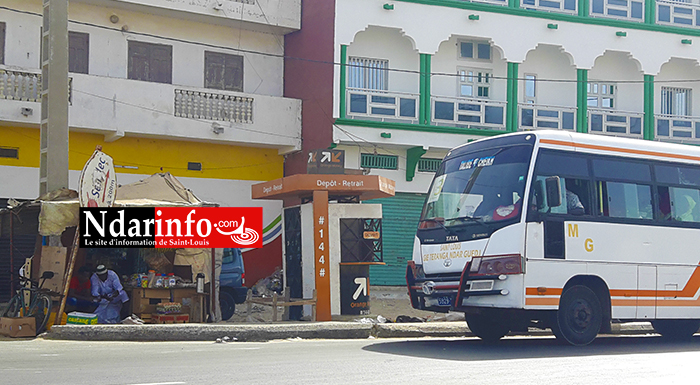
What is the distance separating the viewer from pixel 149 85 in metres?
21.4

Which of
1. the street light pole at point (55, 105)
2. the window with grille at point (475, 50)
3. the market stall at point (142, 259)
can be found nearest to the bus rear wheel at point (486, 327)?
the market stall at point (142, 259)

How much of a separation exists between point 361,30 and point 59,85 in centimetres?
996

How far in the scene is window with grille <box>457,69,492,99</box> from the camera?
25.1 meters

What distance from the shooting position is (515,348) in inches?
440

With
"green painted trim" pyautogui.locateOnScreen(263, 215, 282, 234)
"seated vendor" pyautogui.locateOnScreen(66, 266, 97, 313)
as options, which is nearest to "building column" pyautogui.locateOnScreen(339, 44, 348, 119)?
"green painted trim" pyautogui.locateOnScreen(263, 215, 282, 234)

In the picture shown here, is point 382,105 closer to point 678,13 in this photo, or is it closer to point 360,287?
point 360,287

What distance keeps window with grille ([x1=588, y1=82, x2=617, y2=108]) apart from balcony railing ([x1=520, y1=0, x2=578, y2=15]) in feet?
8.57

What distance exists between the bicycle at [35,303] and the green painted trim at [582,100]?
55.2 ft

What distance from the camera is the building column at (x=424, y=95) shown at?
76.7ft

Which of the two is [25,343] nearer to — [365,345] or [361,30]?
[365,345]

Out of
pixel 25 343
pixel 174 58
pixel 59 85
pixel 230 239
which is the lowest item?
pixel 25 343

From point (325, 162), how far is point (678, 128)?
1510cm

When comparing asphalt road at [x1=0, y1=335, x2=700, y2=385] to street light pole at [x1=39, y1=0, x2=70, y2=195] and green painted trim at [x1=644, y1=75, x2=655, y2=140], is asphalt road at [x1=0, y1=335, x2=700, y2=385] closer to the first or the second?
street light pole at [x1=39, y1=0, x2=70, y2=195]

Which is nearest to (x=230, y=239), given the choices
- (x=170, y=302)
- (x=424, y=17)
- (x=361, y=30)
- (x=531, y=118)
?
(x=170, y=302)
